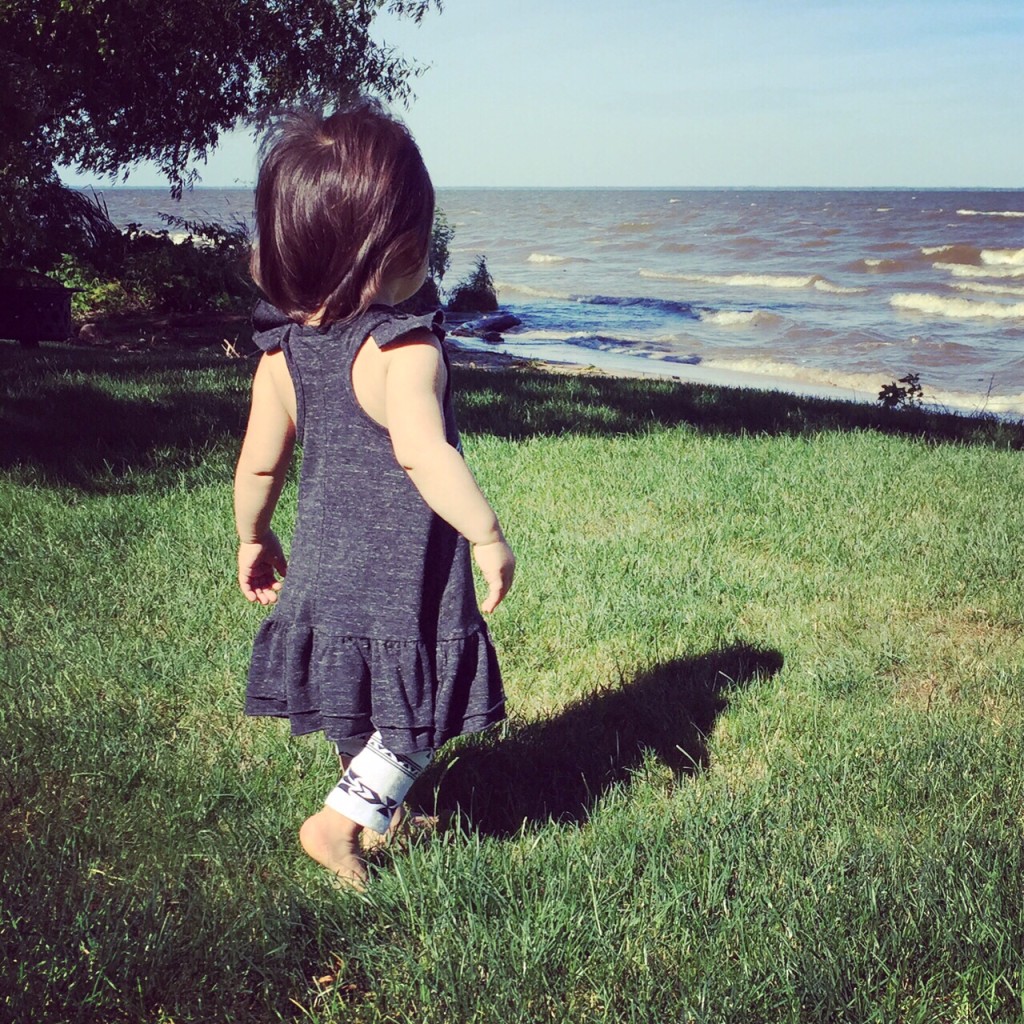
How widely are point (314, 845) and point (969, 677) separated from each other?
2230mm

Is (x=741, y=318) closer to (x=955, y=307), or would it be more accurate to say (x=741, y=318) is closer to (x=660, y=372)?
(x=955, y=307)

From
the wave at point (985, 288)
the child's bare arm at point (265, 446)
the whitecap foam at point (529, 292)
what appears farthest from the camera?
the wave at point (985, 288)

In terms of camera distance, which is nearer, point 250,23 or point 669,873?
point 669,873

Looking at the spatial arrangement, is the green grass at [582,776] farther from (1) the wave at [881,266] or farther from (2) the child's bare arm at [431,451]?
(1) the wave at [881,266]

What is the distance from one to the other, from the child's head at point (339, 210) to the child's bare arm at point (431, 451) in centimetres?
18

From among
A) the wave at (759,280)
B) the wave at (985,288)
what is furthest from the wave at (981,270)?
the wave at (759,280)

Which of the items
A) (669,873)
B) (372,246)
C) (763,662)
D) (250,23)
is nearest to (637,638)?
(763,662)

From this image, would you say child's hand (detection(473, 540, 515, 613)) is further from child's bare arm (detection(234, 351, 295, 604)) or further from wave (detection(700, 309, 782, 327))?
wave (detection(700, 309, 782, 327))

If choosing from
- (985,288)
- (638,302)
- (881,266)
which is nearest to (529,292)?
(638,302)

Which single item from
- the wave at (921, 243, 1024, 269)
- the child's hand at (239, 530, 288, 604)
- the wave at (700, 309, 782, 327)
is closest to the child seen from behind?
the child's hand at (239, 530, 288, 604)

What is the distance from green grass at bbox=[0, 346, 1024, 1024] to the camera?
1853 millimetres

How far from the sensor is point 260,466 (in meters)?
2.28

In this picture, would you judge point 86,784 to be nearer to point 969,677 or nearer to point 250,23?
point 969,677

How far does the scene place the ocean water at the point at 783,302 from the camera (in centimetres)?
1622
